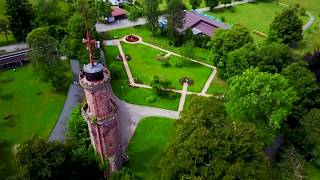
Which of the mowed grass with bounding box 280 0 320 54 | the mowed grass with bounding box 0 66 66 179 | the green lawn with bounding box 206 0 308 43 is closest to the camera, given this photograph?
the mowed grass with bounding box 0 66 66 179

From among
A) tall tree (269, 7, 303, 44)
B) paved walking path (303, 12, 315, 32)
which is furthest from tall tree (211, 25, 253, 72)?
paved walking path (303, 12, 315, 32)

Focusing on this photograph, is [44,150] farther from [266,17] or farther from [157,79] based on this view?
[266,17]

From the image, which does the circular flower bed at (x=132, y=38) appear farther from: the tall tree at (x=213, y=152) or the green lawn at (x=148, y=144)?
the tall tree at (x=213, y=152)

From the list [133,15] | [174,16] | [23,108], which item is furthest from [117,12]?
[23,108]

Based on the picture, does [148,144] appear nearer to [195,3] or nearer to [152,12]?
[152,12]

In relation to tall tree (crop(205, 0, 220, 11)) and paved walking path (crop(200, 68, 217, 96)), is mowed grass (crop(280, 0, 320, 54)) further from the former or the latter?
tall tree (crop(205, 0, 220, 11))

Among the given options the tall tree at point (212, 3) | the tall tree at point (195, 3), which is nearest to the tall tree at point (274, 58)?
the tall tree at point (212, 3)

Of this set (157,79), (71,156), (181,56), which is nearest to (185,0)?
(181,56)
